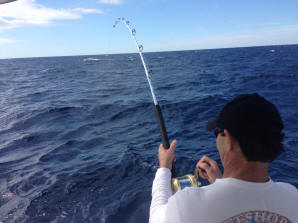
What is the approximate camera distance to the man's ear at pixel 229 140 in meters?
1.12

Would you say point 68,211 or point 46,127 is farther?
point 46,127

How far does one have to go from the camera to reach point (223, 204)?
3.43 ft

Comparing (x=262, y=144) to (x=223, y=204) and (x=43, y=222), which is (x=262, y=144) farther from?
(x=43, y=222)

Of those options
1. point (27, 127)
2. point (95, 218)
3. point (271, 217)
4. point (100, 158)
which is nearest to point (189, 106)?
point (100, 158)

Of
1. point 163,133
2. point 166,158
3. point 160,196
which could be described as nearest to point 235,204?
point 160,196

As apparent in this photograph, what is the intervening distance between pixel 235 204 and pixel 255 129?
1.13ft

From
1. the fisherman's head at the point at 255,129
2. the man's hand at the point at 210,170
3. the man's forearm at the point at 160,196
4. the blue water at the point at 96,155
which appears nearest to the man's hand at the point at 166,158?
the man's forearm at the point at 160,196

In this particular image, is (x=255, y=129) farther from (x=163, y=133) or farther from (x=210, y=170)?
(x=163, y=133)

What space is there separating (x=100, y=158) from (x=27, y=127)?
4.26 meters

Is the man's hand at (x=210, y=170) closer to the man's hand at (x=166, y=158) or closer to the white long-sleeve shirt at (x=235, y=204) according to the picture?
the man's hand at (x=166, y=158)

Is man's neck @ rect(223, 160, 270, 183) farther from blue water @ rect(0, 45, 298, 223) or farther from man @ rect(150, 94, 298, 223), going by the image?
blue water @ rect(0, 45, 298, 223)

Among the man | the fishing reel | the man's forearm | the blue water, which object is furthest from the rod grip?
the blue water

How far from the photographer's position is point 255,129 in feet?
3.43

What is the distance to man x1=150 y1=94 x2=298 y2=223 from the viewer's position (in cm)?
105
